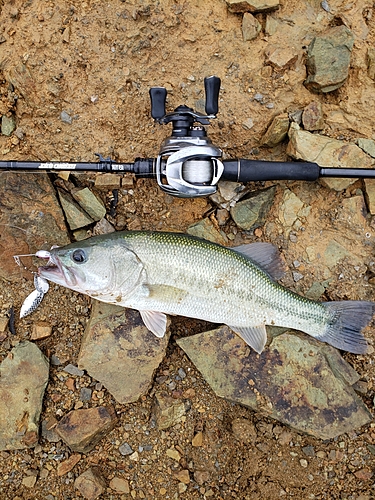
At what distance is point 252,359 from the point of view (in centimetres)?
402

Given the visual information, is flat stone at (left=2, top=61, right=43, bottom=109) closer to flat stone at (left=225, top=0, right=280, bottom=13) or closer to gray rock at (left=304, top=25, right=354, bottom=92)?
flat stone at (left=225, top=0, right=280, bottom=13)

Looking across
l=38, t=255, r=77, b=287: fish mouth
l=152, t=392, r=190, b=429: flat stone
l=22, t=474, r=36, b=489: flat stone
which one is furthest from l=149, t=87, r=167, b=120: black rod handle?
l=22, t=474, r=36, b=489: flat stone

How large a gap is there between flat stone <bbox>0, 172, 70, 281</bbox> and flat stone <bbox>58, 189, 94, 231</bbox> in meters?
0.06

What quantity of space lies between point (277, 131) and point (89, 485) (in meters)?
3.86

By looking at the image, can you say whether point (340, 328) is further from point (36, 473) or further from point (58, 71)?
point (58, 71)

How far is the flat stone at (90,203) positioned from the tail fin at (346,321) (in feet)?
7.76

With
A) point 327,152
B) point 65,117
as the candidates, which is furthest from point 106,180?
point 327,152

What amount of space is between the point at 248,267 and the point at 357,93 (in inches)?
82.7

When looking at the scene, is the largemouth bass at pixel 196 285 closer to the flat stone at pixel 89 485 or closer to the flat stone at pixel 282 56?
the flat stone at pixel 89 485

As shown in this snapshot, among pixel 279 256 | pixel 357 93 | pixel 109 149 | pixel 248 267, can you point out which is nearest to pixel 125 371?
pixel 248 267

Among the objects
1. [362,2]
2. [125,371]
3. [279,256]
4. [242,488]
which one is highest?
[362,2]

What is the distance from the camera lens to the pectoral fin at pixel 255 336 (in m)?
3.96

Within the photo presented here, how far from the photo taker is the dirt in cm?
407

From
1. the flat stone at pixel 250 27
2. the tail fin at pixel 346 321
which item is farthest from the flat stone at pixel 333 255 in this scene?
the flat stone at pixel 250 27
